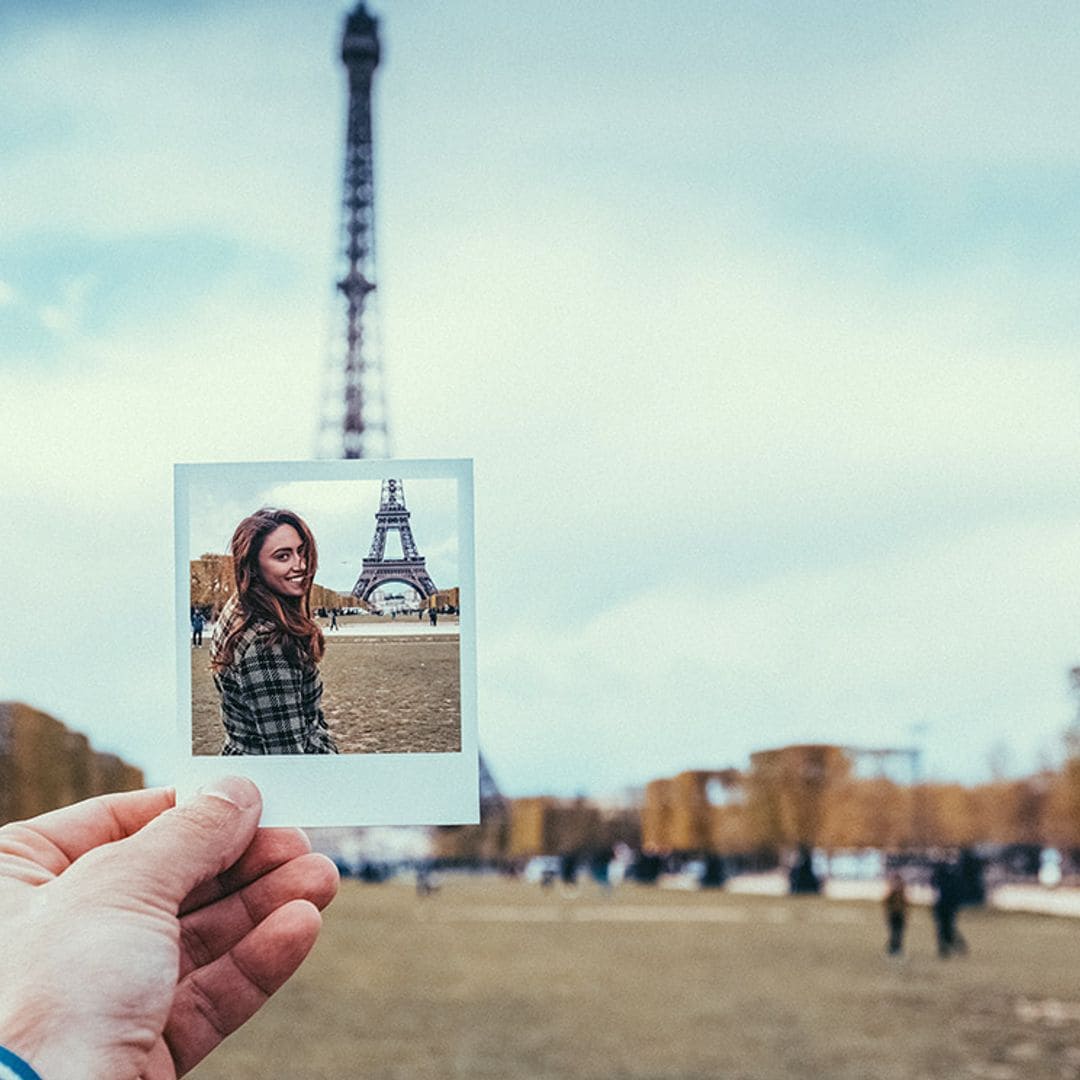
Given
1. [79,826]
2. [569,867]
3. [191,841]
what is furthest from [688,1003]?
[191,841]

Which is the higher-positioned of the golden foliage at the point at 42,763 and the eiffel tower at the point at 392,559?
the eiffel tower at the point at 392,559

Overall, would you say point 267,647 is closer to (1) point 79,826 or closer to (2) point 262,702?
(2) point 262,702

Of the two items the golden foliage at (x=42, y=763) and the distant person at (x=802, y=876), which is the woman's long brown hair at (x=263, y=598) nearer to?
the golden foliage at (x=42, y=763)

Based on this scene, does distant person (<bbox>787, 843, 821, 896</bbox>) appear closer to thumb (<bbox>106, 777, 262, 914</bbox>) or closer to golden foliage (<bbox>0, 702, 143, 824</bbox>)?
golden foliage (<bbox>0, 702, 143, 824</bbox>)

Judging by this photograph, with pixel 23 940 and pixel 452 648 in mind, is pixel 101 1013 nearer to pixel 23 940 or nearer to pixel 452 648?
pixel 23 940

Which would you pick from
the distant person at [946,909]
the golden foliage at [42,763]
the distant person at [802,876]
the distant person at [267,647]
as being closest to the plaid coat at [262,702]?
the distant person at [267,647]

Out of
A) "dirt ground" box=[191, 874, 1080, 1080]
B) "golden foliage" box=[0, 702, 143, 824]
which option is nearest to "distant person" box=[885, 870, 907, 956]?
"dirt ground" box=[191, 874, 1080, 1080]
